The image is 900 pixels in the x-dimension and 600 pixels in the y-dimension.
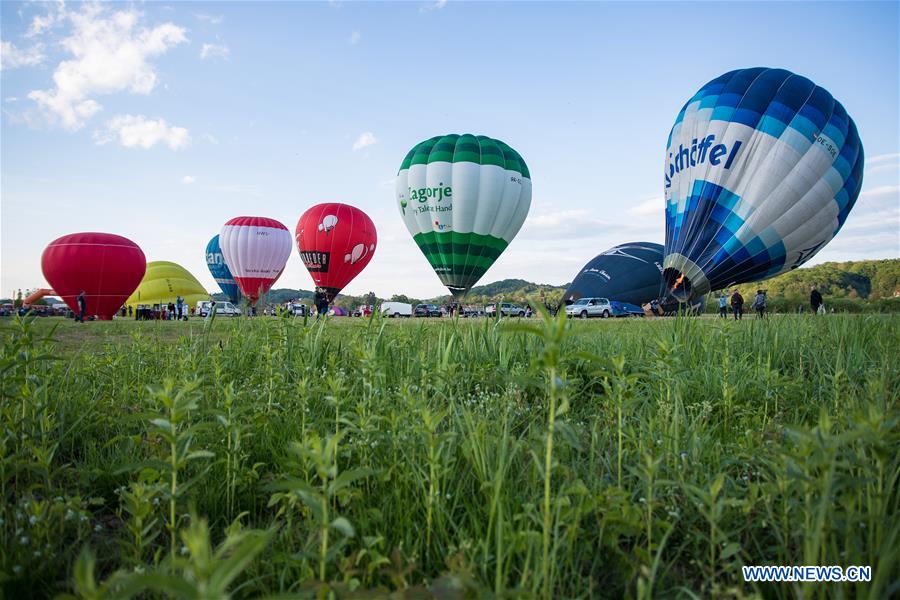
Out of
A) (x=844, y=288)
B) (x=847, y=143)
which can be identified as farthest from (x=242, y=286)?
(x=844, y=288)

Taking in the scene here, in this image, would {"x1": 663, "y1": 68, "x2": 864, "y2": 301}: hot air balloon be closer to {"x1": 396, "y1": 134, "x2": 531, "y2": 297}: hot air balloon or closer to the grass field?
{"x1": 396, "y1": 134, "x2": 531, "y2": 297}: hot air balloon

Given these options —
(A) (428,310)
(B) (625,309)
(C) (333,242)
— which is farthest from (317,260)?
(A) (428,310)

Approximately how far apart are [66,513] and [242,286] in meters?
35.5

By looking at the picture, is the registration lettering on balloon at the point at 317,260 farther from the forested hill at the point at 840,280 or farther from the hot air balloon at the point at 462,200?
the forested hill at the point at 840,280

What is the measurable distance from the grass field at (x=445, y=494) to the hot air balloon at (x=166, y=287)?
175ft

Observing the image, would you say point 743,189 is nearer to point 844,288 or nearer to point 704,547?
point 704,547

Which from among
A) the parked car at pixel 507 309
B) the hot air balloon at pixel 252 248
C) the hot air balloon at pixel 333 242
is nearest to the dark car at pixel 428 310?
the hot air balloon at pixel 252 248

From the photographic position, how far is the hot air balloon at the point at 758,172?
16156 mm

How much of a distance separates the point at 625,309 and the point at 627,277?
106 inches

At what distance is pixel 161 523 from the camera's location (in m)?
2.04

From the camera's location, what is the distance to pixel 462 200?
901 inches

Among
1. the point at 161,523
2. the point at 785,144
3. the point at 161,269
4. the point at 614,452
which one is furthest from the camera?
the point at 161,269

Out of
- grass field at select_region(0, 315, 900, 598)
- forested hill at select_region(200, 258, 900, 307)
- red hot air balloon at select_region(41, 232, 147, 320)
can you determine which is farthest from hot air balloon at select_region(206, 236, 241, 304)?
grass field at select_region(0, 315, 900, 598)

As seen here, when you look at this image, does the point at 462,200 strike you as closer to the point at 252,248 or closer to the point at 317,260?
the point at 317,260
